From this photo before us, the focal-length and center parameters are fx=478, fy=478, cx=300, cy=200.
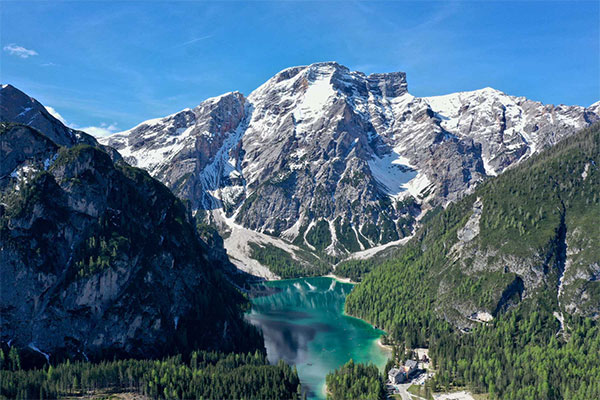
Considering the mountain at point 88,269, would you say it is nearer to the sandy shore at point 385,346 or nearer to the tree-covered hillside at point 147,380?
the tree-covered hillside at point 147,380

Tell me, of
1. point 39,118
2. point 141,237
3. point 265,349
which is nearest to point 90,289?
point 141,237

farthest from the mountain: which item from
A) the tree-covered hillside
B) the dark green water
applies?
the tree-covered hillside

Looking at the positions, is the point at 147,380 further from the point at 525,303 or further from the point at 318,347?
the point at 525,303

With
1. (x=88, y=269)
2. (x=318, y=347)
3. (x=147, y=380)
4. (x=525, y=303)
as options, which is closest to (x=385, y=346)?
(x=318, y=347)

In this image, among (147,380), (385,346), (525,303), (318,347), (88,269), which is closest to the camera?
(147,380)

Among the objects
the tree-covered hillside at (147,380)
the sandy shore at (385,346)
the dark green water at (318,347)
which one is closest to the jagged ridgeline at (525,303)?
the sandy shore at (385,346)

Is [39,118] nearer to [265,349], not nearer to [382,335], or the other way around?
[265,349]
